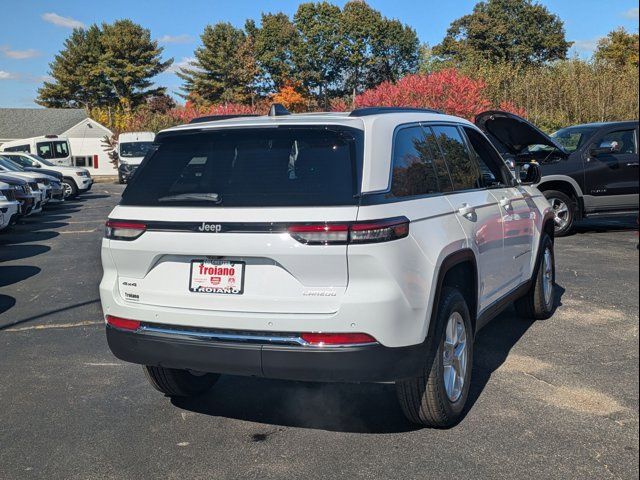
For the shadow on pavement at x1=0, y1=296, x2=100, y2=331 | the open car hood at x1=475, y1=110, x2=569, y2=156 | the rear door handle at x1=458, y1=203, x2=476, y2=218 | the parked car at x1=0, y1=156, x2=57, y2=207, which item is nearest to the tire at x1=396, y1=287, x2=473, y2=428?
the rear door handle at x1=458, y1=203, x2=476, y2=218

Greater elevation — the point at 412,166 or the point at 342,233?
the point at 412,166

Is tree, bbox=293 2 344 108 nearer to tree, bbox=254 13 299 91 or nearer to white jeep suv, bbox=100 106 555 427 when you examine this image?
tree, bbox=254 13 299 91

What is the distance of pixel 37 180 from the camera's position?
62.1 ft

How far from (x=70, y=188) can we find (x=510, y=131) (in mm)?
19968

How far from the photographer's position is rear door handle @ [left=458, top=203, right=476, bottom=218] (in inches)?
166

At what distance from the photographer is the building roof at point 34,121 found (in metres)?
60.5

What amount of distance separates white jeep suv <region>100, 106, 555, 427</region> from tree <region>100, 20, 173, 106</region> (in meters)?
78.5

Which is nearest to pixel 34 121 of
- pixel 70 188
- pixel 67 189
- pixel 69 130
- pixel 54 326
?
pixel 69 130

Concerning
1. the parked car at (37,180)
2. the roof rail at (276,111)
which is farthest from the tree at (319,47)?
the roof rail at (276,111)

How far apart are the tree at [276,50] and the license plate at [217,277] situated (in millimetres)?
75696

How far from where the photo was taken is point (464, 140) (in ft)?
16.5

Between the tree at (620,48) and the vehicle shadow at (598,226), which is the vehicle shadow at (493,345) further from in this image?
the vehicle shadow at (598,226)

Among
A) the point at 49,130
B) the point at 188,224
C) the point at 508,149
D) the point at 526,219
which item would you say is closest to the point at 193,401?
the point at 188,224

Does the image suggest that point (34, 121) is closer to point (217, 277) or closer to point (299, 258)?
point (217, 277)
